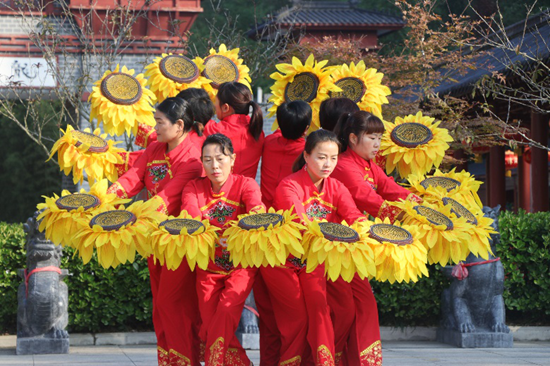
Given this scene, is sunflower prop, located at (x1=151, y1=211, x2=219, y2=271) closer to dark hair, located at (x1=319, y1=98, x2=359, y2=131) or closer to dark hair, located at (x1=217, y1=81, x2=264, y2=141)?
dark hair, located at (x1=217, y1=81, x2=264, y2=141)

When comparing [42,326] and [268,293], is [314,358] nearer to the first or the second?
[268,293]

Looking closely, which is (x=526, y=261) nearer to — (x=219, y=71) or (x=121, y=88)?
(x=219, y=71)

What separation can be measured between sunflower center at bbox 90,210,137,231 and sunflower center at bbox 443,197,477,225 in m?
1.65

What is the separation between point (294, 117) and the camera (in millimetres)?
4762

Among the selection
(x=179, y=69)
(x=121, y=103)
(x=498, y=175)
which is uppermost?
(x=498, y=175)

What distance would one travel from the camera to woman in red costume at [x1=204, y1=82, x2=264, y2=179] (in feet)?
16.1

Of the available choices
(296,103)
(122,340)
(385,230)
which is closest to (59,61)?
(122,340)

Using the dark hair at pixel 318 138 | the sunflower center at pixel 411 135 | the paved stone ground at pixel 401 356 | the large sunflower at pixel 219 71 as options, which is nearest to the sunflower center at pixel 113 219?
the dark hair at pixel 318 138

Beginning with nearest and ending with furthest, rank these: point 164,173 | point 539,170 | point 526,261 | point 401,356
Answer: point 164,173 < point 401,356 < point 526,261 < point 539,170

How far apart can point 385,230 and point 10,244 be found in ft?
13.9

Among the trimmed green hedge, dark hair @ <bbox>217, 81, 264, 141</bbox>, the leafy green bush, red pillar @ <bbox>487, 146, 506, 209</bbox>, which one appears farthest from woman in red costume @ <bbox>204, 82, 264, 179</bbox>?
red pillar @ <bbox>487, 146, 506, 209</bbox>

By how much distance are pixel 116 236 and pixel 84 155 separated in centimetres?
102

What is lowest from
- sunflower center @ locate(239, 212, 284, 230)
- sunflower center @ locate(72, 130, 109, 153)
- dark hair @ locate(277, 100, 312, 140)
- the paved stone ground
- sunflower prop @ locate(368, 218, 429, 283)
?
the paved stone ground

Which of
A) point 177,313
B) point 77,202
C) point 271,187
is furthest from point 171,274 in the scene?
point 271,187
